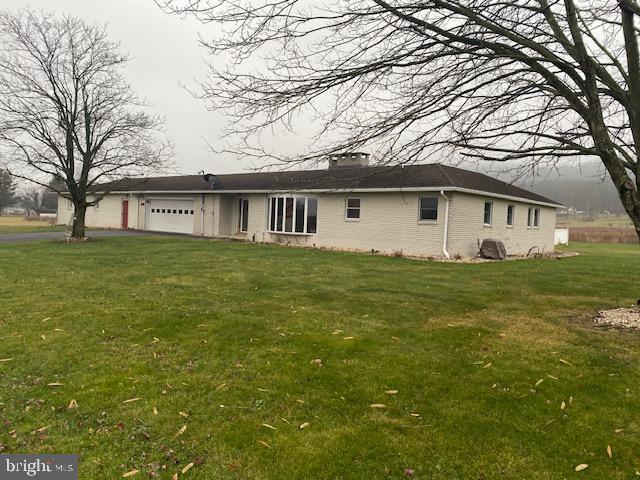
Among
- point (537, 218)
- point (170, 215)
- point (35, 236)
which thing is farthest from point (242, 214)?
point (537, 218)

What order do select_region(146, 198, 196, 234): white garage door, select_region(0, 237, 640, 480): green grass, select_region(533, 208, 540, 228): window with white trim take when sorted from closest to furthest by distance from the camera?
select_region(0, 237, 640, 480): green grass → select_region(533, 208, 540, 228): window with white trim → select_region(146, 198, 196, 234): white garage door

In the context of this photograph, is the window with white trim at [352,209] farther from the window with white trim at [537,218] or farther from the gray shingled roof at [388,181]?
the window with white trim at [537,218]

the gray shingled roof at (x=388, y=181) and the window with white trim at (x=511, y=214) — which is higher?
the gray shingled roof at (x=388, y=181)

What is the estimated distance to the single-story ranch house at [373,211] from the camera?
1773 cm

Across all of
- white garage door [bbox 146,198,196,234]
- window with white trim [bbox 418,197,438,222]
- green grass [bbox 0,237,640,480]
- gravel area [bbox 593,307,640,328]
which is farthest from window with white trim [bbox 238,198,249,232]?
gravel area [bbox 593,307,640,328]

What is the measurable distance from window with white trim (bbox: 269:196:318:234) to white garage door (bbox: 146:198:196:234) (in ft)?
24.8

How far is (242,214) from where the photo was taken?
26.7 m

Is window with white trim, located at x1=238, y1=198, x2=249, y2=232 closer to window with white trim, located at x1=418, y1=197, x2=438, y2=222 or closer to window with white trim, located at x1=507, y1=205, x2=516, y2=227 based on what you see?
window with white trim, located at x1=418, y1=197, x2=438, y2=222

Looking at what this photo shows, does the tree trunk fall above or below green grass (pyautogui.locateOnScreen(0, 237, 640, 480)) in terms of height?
above

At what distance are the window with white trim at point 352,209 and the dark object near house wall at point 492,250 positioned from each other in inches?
221

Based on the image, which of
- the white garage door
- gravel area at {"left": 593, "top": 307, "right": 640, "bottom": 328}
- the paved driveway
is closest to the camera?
gravel area at {"left": 593, "top": 307, "right": 640, "bottom": 328}

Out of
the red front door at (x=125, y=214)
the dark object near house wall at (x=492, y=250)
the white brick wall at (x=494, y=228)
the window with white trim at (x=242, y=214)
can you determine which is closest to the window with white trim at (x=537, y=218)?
the white brick wall at (x=494, y=228)

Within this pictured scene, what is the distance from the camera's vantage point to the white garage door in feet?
93.5

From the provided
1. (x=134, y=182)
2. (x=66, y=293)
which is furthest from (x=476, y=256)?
(x=134, y=182)
